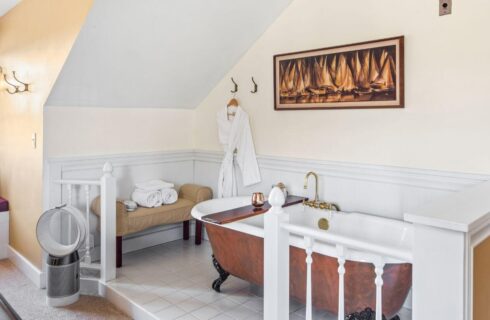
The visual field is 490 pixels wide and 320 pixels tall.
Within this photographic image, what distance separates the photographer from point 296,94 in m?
3.25

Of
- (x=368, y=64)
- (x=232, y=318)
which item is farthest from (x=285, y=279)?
(x=368, y=64)

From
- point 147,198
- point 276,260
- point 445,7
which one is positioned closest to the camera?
point 276,260

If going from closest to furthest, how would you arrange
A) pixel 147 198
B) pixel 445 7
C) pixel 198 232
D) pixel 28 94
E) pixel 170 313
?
pixel 445 7, pixel 170 313, pixel 28 94, pixel 147 198, pixel 198 232

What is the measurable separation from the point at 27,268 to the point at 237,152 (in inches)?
80.2

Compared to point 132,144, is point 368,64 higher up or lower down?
higher up

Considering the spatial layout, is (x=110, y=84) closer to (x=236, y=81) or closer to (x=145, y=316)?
(x=236, y=81)

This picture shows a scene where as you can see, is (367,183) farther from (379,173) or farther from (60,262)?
(60,262)

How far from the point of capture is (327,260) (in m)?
2.20

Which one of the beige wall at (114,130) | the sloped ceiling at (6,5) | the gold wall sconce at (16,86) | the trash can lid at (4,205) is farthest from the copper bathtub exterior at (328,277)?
the sloped ceiling at (6,5)

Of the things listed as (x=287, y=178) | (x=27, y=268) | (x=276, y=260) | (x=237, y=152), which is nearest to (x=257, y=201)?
(x=287, y=178)

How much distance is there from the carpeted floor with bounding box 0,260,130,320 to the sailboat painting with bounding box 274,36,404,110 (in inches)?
81.2

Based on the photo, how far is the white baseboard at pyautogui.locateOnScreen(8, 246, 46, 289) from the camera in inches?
123

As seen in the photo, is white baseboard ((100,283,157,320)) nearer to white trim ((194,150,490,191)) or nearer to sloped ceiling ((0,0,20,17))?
white trim ((194,150,490,191))

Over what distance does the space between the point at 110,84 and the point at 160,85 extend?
18.9 inches
